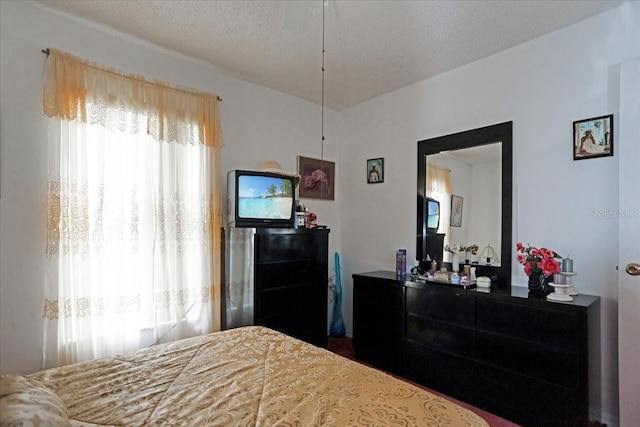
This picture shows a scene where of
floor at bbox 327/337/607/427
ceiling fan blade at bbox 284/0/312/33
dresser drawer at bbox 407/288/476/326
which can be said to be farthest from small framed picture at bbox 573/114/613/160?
ceiling fan blade at bbox 284/0/312/33

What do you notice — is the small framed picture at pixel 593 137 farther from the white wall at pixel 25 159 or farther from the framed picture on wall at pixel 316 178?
the white wall at pixel 25 159

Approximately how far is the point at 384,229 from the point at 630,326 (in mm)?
2020

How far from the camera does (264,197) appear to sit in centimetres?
288

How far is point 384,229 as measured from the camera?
354 cm

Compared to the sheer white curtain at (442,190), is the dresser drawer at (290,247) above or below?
below

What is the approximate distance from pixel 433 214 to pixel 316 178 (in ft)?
4.44

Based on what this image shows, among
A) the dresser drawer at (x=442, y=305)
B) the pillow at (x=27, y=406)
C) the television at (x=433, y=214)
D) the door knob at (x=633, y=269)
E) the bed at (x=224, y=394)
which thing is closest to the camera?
the pillow at (x=27, y=406)

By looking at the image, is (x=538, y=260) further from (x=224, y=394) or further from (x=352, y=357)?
(x=224, y=394)

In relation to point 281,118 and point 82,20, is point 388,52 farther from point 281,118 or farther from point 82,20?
point 82,20

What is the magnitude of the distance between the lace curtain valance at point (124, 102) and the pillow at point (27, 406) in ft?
5.83

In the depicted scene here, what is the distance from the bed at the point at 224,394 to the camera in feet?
3.37

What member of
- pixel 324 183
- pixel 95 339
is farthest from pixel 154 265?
pixel 324 183

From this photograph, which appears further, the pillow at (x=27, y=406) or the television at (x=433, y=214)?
the television at (x=433, y=214)

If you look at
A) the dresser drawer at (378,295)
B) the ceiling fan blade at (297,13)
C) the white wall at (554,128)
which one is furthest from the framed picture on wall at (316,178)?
the ceiling fan blade at (297,13)
